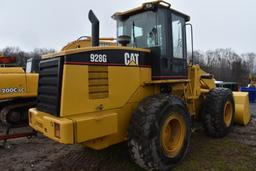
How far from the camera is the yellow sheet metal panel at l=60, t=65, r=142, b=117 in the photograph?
12.6 ft

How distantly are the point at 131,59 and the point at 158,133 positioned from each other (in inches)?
50.9

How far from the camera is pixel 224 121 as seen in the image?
6590mm

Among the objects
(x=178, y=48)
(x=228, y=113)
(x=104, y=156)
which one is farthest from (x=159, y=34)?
(x=228, y=113)

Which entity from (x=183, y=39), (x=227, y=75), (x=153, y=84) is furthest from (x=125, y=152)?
(x=227, y=75)

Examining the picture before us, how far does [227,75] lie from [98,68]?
46884 mm

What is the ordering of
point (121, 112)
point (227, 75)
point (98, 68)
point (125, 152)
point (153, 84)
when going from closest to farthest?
point (98, 68), point (121, 112), point (153, 84), point (125, 152), point (227, 75)

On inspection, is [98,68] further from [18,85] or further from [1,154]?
[18,85]

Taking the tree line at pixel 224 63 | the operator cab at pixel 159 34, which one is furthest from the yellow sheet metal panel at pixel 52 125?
the tree line at pixel 224 63

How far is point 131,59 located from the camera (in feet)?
15.3

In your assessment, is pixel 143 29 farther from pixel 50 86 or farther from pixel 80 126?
pixel 80 126

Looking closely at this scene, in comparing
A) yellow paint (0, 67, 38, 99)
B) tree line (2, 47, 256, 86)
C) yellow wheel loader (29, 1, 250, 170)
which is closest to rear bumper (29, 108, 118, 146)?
yellow wheel loader (29, 1, 250, 170)

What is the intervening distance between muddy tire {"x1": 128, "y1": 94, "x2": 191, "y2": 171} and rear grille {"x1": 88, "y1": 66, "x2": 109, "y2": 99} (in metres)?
0.63

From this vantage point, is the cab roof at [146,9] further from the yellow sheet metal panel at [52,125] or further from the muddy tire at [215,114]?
the yellow sheet metal panel at [52,125]

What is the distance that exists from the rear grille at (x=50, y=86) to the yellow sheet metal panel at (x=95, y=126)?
42 centimetres
